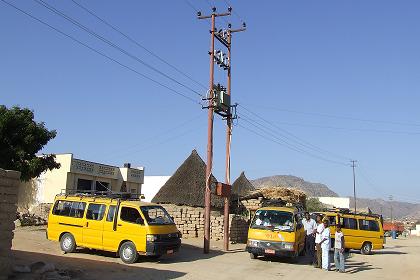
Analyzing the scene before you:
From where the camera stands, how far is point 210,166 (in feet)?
68.6

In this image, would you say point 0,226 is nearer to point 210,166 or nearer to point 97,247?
point 97,247

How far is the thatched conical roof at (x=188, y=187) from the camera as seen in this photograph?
30.3 metres

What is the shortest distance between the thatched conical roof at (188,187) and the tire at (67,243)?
1295 cm

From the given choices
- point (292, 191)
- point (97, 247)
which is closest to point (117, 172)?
point (292, 191)

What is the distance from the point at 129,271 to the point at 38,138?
1156 cm

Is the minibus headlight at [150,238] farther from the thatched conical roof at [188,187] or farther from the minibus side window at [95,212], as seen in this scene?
the thatched conical roof at [188,187]

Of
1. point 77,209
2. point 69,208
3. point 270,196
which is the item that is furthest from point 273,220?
point 270,196

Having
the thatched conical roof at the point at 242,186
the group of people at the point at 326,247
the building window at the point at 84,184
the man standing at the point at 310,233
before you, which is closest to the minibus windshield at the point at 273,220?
the man standing at the point at 310,233

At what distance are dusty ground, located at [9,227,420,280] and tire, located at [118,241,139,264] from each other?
240 millimetres

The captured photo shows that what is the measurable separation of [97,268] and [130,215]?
270cm

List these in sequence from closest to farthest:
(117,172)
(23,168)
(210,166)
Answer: (210,166) → (23,168) → (117,172)

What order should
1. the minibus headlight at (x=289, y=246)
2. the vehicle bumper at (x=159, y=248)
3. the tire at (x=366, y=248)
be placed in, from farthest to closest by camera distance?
the tire at (x=366, y=248) → the minibus headlight at (x=289, y=246) → the vehicle bumper at (x=159, y=248)

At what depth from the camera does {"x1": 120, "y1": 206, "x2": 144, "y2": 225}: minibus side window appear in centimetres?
1664

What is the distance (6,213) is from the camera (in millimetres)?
11734
